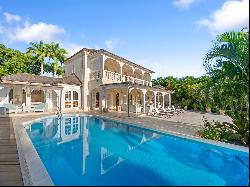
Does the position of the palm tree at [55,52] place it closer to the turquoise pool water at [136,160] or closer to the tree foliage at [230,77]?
the turquoise pool water at [136,160]

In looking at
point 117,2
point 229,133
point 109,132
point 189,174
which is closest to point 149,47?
point 117,2

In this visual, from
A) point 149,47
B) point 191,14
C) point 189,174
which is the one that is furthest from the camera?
point 149,47

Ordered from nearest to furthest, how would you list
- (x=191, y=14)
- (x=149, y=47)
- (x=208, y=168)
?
(x=208, y=168)
(x=191, y=14)
(x=149, y=47)

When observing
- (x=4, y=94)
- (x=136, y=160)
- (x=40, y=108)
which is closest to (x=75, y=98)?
(x=40, y=108)

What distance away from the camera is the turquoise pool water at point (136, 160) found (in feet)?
23.4

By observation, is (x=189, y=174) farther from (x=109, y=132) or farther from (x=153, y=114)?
(x=153, y=114)

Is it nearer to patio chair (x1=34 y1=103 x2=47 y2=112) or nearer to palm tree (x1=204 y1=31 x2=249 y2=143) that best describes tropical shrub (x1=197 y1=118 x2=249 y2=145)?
palm tree (x1=204 y1=31 x2=249 y2=143)

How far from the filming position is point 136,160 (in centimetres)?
939

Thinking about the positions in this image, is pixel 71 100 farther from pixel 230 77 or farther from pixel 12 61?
pixel 230 77

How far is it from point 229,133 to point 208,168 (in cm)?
402

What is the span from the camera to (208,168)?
8.53 m

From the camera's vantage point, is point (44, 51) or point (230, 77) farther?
point (44, 51)

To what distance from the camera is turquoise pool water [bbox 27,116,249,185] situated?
7.14 metres

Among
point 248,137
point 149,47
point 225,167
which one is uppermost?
point 149,47
